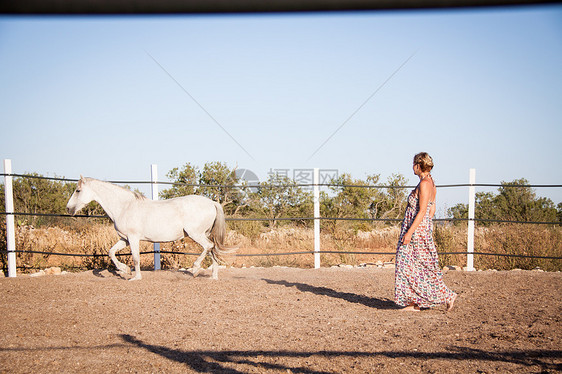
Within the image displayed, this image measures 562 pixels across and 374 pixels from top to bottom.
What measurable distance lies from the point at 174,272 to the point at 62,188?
34.8 feet

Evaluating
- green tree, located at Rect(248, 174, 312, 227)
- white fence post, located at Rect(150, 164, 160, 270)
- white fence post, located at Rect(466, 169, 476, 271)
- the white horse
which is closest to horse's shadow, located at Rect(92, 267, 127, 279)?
the white horse

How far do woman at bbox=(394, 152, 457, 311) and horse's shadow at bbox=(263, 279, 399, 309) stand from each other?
444 millimetres

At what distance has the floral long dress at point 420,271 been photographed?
4547mm

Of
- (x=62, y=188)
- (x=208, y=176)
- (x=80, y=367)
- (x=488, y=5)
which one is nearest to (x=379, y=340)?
(x=80, y=367)

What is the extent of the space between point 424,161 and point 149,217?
163 inches

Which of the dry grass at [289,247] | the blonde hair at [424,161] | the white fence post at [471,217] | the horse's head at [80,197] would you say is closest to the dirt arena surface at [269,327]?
the white fence post at [471,217]

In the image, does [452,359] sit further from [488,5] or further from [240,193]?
[240,193]

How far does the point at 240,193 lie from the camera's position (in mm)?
14234

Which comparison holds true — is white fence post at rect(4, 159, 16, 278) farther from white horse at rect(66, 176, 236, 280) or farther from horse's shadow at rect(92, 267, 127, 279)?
horse's shadow at rect(92, 267, 127, 279)

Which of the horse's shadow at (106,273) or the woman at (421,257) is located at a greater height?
the woman at (421,257)

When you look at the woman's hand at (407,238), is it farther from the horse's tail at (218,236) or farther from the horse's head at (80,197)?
the horse's head at (80,197)

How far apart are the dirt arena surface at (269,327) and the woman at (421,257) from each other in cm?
A: 23

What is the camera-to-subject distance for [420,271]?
4586 mm

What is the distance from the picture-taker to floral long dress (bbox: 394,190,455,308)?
4.55 metres
